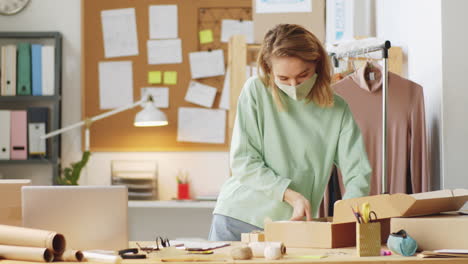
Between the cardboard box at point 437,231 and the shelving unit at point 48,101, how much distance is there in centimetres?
306

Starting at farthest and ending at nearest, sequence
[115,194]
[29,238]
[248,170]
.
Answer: [248,170], [115,194], [29,238]

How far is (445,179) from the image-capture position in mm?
2713

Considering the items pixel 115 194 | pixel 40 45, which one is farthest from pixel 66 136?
pixel 115 194

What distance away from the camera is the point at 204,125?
4.52 meters

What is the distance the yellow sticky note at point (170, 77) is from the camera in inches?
179

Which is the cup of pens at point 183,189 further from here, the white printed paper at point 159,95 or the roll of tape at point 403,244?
the roll of tape at point 403,244

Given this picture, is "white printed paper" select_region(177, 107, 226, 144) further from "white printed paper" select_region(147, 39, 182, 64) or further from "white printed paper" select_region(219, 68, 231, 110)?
"white printed paper" select_region(147, 39, 182, 64)

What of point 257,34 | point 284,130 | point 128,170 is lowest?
point 128,170

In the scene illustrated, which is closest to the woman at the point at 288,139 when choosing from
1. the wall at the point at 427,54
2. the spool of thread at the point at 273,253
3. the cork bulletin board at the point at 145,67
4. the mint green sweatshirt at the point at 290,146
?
the mint green sweatshirt at the point at 290,146

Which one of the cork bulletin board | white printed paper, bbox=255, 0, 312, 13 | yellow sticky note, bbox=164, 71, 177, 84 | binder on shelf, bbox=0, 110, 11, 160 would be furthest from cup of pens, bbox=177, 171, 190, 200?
white printed paper, bbox=255, 0, 312, 13

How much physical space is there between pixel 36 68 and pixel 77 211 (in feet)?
9.35

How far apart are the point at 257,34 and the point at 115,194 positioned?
203 cm

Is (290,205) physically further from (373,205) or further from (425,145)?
(425,145)

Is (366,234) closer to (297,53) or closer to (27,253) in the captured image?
(297,53)
